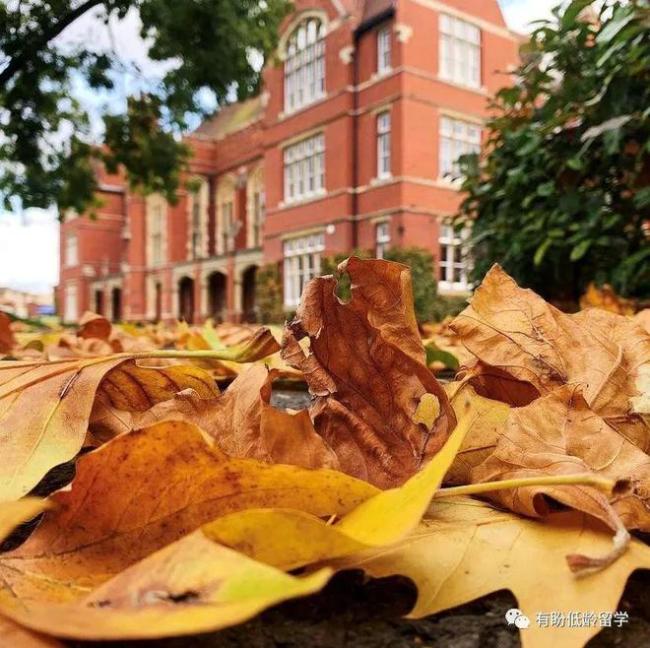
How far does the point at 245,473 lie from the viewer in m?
0.33

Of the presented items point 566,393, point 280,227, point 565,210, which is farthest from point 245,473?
point 280,227

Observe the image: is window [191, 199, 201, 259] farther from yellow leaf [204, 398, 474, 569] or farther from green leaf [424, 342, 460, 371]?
yellow leaf [204, 398, 474, 569]

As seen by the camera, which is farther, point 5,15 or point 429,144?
point 429,144

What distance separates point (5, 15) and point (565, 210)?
6508mm

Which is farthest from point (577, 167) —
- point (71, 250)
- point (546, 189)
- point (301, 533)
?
point (71, 250)

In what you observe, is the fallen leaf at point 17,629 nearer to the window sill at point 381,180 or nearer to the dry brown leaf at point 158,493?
the dry brown leaf at point 158,493

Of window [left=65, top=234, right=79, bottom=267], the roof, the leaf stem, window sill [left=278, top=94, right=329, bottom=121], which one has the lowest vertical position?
the leaf stem

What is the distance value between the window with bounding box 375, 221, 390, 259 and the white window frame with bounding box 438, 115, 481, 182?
1598 millimetres

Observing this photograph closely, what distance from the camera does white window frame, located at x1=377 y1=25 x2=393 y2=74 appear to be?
44.2ft

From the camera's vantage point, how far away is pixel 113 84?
8469mm

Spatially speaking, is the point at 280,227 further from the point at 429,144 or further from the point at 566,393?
the point at 566,393

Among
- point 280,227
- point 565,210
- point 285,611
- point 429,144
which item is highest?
point 429,144

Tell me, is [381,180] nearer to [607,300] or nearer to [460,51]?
[460,51]

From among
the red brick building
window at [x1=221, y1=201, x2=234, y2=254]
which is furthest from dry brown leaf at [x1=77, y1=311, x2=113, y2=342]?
window at [x1=221, y1=201, x2=234, y2=254]
